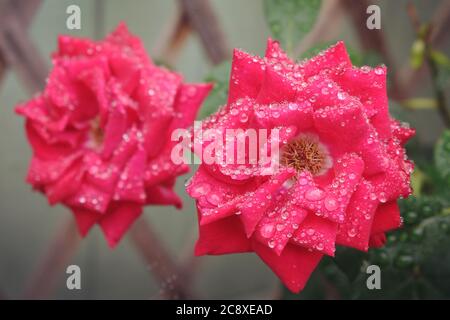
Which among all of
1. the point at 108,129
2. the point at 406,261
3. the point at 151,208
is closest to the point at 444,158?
the point at 406,261

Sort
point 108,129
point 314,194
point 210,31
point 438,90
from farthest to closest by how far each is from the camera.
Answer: point 210,31
point 438,90
point 108,129
point 314,194

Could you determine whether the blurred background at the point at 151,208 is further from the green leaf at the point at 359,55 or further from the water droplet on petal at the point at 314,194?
the water droplet on petal at the point at 314,194

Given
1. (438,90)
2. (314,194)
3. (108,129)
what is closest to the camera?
(314,194)

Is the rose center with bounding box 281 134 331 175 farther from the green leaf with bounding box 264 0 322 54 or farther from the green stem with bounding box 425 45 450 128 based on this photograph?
the green stem with bounding box 425 45 450 128

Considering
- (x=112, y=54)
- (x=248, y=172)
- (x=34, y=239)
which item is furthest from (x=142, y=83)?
(x=34, y=239)

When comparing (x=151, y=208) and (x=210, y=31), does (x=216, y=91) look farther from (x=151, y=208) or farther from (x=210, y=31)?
(x=151, y=208)

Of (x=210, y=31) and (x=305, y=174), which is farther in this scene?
(x=210, y=31)

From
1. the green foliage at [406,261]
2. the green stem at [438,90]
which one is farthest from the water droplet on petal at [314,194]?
the green stem at [438,90]

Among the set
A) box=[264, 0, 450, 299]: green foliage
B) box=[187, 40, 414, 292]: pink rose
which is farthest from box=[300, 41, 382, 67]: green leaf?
box=[187, 40, 414, 292]: pink rose
